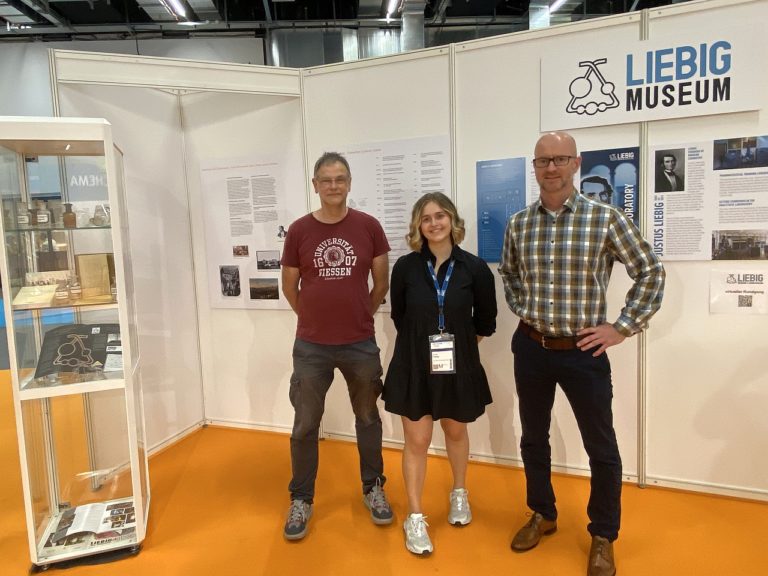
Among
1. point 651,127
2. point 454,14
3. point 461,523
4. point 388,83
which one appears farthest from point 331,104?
point 454,14

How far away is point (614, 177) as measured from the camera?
2578 mm

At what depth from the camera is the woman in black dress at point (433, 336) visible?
217 centimetres

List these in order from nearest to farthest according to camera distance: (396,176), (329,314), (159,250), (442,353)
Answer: (442,353), (329,314), (396,176), (159,250)

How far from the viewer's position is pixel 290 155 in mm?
3338

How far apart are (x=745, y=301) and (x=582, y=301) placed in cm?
113

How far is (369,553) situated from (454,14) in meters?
6.81

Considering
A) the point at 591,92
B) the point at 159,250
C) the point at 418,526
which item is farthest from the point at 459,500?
the point at 159,250

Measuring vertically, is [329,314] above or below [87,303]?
below

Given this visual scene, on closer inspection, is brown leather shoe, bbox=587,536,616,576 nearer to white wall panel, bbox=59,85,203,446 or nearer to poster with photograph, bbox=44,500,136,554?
poster with photograph, bbox=44,500,136,554

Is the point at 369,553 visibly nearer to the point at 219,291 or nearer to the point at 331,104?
the point at 219,291

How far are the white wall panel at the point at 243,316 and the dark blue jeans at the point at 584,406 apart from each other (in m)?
1.88

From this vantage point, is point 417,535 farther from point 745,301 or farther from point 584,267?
point 745,301

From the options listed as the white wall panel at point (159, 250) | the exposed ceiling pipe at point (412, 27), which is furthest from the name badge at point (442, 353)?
the exposed ceiling pipe at point (412, 27)

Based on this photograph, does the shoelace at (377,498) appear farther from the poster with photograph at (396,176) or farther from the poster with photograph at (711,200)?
the poster with photograph at (711,200)
